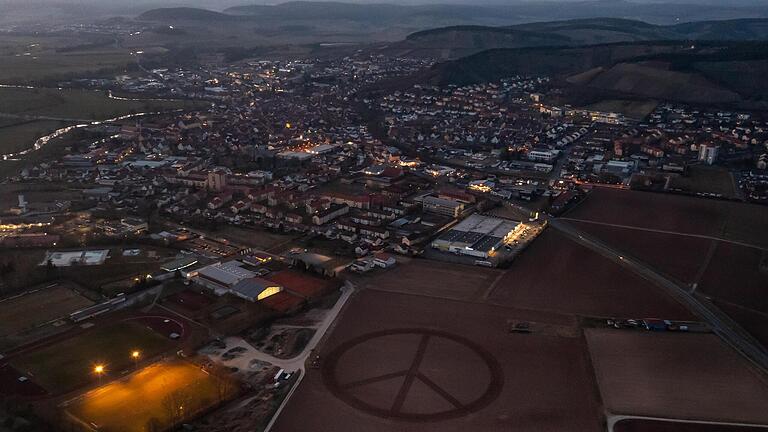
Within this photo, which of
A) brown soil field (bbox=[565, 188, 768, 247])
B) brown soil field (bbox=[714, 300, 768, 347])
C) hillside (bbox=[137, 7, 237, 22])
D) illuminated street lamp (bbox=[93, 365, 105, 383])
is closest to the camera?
illuminated street lamp (bbox=[93, 365, 105, 383])

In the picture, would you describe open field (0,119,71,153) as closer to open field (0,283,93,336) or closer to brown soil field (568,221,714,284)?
open field (0,283,93,336)

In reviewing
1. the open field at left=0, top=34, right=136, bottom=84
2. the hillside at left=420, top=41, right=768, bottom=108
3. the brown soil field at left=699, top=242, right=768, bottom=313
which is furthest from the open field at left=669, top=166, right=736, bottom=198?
the open field at left=0, top=34, right=136, bottom=84

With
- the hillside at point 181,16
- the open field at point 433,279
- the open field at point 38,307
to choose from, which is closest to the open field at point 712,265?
the open field at point 433,279

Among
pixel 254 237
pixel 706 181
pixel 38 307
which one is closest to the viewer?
pixel 38 307

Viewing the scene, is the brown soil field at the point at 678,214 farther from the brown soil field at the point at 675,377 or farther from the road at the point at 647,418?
the road at the point at 647,418

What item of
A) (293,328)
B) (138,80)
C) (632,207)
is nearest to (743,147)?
(632,207)

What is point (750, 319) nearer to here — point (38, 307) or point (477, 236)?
point (477, 236)

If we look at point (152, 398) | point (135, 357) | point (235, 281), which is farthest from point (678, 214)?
point (152, 398)
